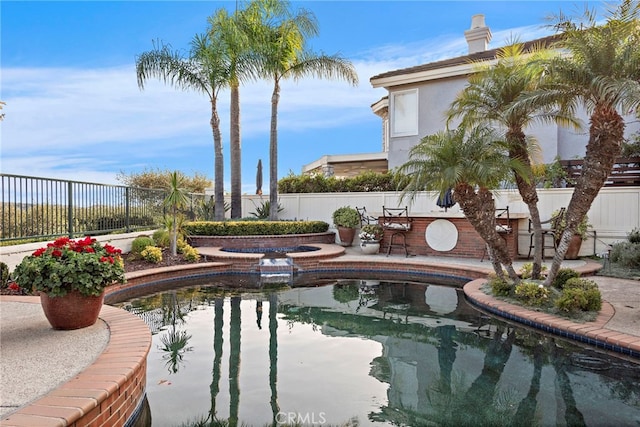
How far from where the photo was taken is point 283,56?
13.5 meters

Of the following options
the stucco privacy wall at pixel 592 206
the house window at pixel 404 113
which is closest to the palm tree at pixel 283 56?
the house window at pixel 404 113

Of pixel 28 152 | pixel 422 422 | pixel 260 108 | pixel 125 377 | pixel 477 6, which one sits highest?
pixel 477 6

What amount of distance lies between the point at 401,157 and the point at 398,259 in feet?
19.5

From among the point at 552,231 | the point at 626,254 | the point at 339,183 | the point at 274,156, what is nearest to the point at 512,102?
the point at 552,231

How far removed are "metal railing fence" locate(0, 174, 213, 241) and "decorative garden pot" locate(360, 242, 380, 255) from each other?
5.98 meters

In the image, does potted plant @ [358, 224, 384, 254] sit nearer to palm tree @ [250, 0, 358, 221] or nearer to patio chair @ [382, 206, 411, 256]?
patio chair @ [382, 206, 411, 256]

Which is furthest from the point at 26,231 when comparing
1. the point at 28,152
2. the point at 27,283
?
the point at 27,283

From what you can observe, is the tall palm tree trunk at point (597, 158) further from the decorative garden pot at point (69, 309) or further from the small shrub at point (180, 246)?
the small shrub at point (180, 246)

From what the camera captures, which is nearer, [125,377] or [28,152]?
Result: [125,377]

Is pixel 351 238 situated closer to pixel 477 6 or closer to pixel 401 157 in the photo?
pixel 401 157

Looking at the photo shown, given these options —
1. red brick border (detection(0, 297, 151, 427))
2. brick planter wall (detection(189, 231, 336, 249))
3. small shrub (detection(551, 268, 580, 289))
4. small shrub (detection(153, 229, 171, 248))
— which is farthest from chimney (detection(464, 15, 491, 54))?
red brick border (detection(0, 297, 151, 427))

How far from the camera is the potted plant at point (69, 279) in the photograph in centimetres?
388

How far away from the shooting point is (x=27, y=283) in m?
3.90

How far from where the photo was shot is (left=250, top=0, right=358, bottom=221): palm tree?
13510mm
